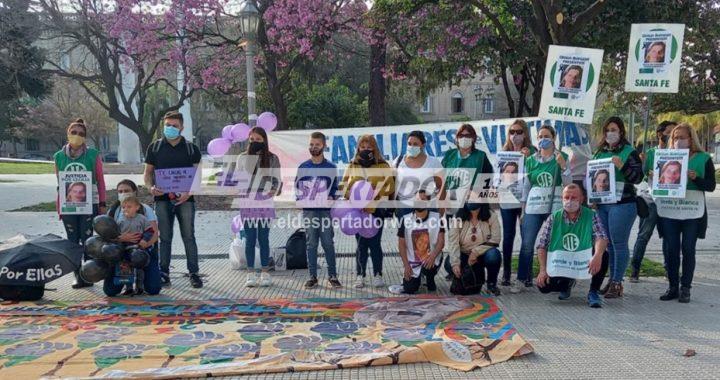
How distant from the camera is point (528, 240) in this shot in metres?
6.27

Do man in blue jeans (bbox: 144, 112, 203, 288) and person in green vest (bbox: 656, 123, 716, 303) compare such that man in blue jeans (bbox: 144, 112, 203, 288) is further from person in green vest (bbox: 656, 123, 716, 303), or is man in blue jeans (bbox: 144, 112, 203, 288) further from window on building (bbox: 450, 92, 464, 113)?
window on building (bbox: 450, 92, 464, 113)

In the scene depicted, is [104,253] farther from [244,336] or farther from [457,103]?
[457,103]

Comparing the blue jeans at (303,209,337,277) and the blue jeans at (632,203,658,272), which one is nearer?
the blue jeans at (303,209,337,277)

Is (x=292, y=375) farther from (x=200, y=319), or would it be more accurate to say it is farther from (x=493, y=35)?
(x=493, y=35)

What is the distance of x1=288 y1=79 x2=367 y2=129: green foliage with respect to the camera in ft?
72.5

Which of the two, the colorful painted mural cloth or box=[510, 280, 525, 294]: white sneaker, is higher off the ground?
box=[510, 280, 525, 294]: white sneaker

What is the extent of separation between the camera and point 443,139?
36.3 feet

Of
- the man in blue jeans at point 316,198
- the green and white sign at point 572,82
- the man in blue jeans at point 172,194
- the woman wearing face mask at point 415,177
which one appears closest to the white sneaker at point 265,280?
the man in blue jeans at point 316,198

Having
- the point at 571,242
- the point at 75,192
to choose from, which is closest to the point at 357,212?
the point at 571,242

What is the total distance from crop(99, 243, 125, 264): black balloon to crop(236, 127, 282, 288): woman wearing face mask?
1.44 metres

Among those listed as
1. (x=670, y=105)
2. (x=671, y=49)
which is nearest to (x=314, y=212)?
(x=671, y=49)

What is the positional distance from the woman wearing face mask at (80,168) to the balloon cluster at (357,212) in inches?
109

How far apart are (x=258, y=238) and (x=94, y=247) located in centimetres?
182

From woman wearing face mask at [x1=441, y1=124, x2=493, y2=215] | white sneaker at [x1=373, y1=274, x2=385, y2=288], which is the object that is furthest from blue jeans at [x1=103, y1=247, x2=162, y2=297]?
woman wearing face mask at [x1=441, y1=124, x2=493, y2=215]
